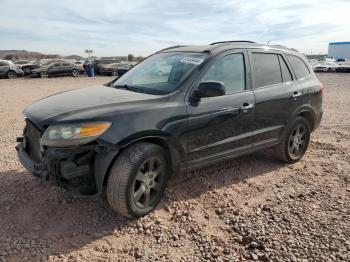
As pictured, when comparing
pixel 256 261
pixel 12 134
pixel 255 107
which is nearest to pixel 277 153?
pixel 255 107

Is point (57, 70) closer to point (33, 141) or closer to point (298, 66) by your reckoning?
point (298, 66)

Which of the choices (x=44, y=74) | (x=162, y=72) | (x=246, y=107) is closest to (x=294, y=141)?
(x=246, y=107)

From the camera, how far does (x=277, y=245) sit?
3.14 m

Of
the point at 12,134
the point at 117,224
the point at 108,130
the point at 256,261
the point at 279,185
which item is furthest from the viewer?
the point at 12,134

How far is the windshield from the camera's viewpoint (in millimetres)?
3896

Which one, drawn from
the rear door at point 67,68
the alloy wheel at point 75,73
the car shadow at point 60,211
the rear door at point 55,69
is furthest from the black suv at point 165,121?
the alloy wheel at point 75,73

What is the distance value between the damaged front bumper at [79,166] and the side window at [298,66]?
10.7 feet

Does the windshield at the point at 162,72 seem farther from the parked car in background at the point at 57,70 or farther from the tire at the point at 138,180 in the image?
the parked car in background at the point at 57,70

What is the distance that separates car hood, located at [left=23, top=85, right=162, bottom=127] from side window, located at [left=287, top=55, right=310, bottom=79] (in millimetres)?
2583

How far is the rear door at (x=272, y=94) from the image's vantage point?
451 centimetres

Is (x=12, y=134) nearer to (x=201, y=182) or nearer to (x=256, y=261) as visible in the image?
(x=201, y=182)

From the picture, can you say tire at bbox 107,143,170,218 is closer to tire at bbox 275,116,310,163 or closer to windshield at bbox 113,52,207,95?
windshield at bbox 113,52,207,95

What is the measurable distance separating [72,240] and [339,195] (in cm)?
312

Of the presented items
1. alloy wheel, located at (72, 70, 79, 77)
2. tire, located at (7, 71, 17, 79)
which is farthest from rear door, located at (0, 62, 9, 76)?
alloy wheel, located at (72, 70, 79, 77)
